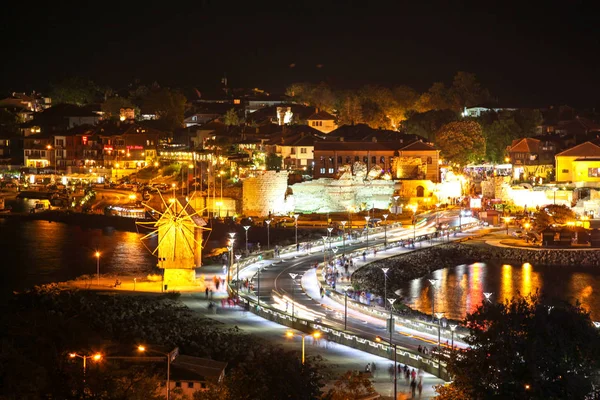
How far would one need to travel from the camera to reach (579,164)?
4306 centimetres

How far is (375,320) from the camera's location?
2078 centimetres

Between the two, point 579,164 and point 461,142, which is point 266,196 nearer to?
point 461,142

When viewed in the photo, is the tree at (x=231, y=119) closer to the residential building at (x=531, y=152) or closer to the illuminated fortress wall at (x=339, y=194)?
the illuminated fortress wall at (x=339, y=194)

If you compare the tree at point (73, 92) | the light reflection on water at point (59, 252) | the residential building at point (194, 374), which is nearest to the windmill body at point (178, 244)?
the light reflection on water at point (59, 252)

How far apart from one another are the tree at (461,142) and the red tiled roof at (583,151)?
14.3ft

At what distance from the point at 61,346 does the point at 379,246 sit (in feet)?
61.4

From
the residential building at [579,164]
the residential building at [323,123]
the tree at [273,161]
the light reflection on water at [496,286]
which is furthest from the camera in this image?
the residential building at [323,123]

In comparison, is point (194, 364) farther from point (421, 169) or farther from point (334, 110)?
point (334, 110)

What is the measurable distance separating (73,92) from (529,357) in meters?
64.5

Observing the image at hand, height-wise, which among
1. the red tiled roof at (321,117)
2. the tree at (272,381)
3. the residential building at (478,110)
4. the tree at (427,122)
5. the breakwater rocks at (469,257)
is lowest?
the breakwater rocks at (469,257)

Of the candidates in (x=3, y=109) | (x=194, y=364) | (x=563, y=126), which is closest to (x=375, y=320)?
(x=194, y=364)

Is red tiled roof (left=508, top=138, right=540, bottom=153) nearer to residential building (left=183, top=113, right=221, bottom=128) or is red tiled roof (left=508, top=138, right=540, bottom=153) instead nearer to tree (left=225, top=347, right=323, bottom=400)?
residential building (left=183, top=113, right=221, bottom=128)

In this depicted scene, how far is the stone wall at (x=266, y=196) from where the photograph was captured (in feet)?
136

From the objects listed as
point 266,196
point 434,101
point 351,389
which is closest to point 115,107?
point 434,101
